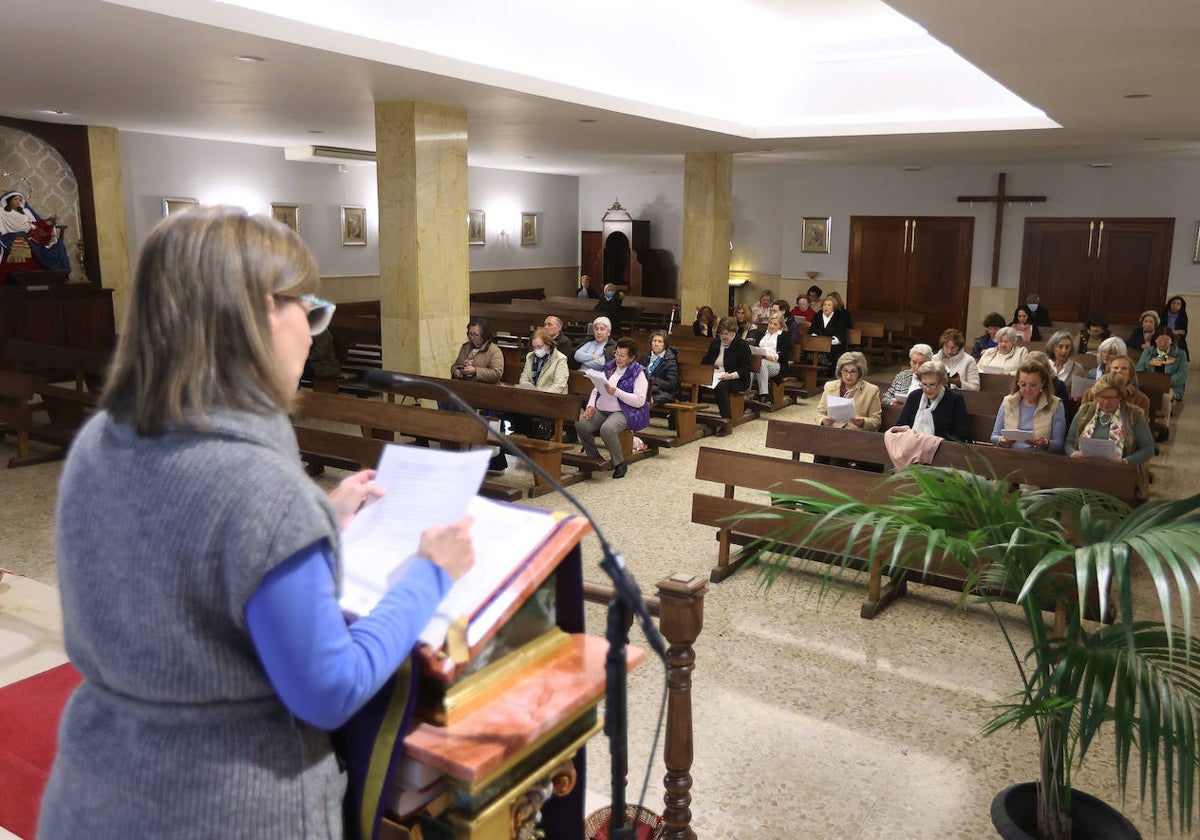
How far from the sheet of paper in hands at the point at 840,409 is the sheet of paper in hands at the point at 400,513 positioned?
567 centimetres

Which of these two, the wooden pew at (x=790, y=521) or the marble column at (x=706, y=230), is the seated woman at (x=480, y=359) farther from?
the marble column at (x=706, y=230)

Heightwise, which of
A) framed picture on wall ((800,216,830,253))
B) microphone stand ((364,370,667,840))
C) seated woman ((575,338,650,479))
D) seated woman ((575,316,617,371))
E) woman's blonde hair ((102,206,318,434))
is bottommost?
seated woman ((575,338,650,479))

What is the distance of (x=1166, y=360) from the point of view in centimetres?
1021

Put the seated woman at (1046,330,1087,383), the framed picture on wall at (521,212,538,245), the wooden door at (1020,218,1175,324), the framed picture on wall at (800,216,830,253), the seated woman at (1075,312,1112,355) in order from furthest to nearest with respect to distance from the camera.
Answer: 1. the framed picture on wall at (521,212,538,245)
2. the framed picture on wall at (800,216,830,253)
3. the wooden door at (1020,218,1175,324)
4. the seated woman at (1075,312,1112,355)
5. the seated woman at (1046,330,1087,383)

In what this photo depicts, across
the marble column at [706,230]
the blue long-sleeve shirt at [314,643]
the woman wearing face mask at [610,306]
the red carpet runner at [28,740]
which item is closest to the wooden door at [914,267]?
the marble column at [706,230]

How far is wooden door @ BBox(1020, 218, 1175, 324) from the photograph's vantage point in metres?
15.2

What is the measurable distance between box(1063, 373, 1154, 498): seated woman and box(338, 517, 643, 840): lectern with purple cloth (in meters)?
5.41

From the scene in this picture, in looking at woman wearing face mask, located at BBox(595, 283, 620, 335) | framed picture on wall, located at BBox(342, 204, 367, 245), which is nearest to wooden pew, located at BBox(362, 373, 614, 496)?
woman wearing face mask, located at BBox(595, 283, 620, 335)

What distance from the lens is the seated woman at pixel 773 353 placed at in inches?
416

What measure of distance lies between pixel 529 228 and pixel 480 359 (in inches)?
480

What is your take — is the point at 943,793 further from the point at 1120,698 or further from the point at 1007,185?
the point at 1007,185

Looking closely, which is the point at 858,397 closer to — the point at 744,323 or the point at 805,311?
the point at 744,323

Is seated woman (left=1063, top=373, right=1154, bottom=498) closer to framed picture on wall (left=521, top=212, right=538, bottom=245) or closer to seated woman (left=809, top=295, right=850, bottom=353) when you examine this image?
seated woman (left=809, top=295, right=850, bottom=353)

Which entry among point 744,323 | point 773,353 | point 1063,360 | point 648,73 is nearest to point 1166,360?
point 1063,360
